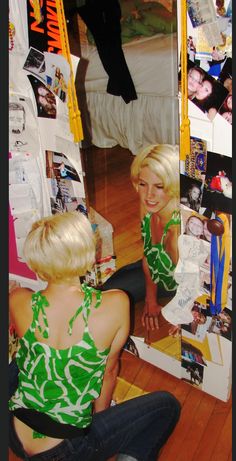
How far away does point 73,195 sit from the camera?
2.17 metres

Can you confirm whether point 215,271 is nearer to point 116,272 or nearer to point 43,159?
point 116,272

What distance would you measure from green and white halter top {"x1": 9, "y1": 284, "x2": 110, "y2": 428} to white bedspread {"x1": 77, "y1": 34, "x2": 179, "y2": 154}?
0.53 meters

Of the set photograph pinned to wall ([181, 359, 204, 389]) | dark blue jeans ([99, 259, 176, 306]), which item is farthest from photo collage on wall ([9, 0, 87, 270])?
photograph pinned to wall ([181, 359, 204, 389])

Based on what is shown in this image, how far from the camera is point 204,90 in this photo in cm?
186

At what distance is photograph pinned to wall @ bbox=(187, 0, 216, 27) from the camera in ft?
5.69

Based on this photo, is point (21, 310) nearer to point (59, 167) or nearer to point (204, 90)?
point (59, 167)

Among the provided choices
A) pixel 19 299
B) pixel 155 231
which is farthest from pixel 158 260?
pixel 19 299

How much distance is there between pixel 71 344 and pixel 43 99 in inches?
29.8

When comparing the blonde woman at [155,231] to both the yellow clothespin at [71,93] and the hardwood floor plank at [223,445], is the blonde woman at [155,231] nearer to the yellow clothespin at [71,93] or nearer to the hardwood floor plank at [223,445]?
the yellow clothespin at [71,93]

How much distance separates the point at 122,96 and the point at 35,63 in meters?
0.29

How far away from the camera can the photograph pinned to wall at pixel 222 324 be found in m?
2.21

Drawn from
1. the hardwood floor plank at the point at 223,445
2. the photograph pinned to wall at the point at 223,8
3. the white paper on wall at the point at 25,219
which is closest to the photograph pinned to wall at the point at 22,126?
the white paper on wall at the point at 25,219

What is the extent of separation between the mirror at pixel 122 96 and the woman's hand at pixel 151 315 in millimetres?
209

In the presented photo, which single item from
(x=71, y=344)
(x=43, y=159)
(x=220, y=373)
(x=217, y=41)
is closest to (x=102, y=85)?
(x=43, y=159)
